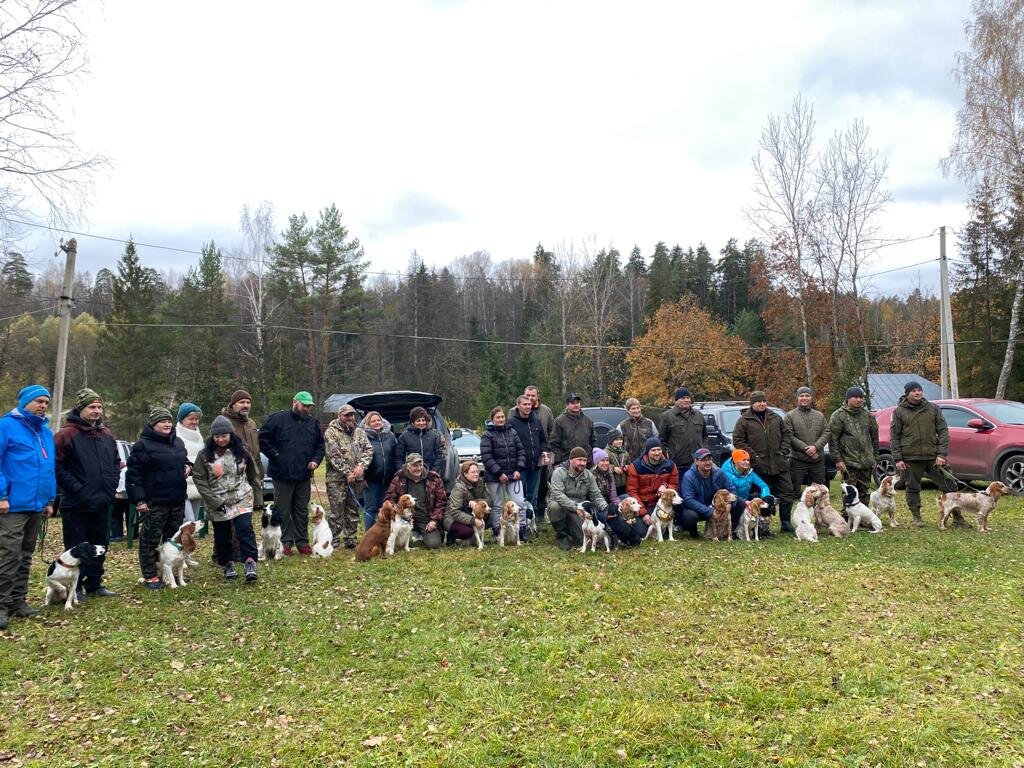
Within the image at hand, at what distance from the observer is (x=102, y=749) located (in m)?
3.58

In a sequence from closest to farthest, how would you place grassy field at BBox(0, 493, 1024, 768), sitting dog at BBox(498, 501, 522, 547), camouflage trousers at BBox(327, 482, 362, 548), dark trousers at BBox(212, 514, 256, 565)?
grassy field at BBox(0, 493, 1024, 768) → dark trousers at BBox(212, 514, 256, 565) → sitting dog at BBox(498, 501, 522, 547) → camouflage trousers at BBox(327, 482, 362, 548)

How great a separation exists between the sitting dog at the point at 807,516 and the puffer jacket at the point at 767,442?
1.97ft

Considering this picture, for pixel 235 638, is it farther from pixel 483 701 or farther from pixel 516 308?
pixel 516 308

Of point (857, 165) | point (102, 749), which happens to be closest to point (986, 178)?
point (857, 165)

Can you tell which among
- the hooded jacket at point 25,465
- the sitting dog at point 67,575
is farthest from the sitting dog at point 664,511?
the hooded jacket at point 25,465

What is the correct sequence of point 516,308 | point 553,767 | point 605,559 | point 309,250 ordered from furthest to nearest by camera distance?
point 516,308 < point 309,250 < point 605,559 < point 553,767

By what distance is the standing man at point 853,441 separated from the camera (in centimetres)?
905

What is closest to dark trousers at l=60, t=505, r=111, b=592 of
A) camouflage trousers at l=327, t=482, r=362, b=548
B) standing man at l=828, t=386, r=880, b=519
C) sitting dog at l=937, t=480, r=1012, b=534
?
camouflage trousers at l=327, t=482, r=362, b=548

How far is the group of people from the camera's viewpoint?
22.6ft

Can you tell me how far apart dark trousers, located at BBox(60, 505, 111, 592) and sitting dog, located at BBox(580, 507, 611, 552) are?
16.5ft

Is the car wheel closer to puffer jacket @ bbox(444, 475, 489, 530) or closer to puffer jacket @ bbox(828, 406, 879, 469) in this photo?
puffer jacket @ bbox(828, 406, 879, 469)

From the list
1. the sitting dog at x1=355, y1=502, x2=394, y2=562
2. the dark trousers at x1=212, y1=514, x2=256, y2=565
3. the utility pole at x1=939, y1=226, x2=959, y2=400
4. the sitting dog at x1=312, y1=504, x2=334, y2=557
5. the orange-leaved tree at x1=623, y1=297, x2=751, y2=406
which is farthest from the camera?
the orange-leaved tree at x1=623, y1=297, x2=751, y2=406

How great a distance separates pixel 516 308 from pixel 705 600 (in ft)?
166

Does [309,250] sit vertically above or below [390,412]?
above
